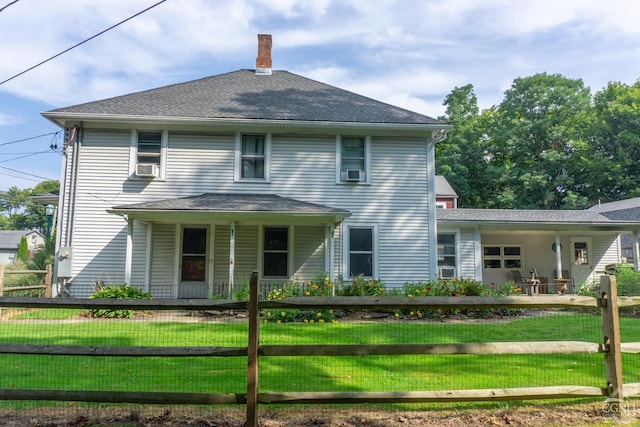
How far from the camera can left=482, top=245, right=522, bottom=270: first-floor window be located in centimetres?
1950

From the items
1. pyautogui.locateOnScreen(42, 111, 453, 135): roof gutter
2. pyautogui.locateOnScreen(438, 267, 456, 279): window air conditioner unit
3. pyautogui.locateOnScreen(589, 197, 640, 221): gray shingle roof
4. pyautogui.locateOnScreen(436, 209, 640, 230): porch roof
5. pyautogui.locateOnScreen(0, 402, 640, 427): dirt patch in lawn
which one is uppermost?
pyautogui.locateOnScreen(42, 111, 453, 135): roof gutter

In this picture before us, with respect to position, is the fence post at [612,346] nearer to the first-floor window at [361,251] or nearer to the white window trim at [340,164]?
the first-floor window at [361,251]

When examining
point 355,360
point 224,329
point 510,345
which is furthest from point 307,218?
point 510,345

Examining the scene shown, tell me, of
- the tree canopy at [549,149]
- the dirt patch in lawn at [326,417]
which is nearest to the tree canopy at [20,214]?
the tree canopy at [549,149]

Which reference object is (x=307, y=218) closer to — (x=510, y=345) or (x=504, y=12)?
(x=504, y=12)

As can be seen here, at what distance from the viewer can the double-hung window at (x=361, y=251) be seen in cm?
1381

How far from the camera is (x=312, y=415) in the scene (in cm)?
373

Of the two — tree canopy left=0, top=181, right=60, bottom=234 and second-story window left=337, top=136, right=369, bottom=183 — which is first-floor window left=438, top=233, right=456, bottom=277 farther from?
tree canopy left=0, top=181, right=60, bottom=234

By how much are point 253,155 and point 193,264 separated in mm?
3938

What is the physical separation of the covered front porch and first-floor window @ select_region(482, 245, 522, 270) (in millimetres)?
9117

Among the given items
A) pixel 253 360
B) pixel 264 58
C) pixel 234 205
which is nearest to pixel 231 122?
pixel 234 205

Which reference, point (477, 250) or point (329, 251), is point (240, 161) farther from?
point (477, 250)

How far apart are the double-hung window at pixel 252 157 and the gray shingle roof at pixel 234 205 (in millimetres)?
738

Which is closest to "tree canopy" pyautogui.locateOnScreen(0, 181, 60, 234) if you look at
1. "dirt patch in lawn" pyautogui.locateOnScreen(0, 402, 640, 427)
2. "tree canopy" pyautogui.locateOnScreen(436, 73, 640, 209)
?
"tree canopy" pyautogui.locateOnScreen(436, 73, 640, 209)
